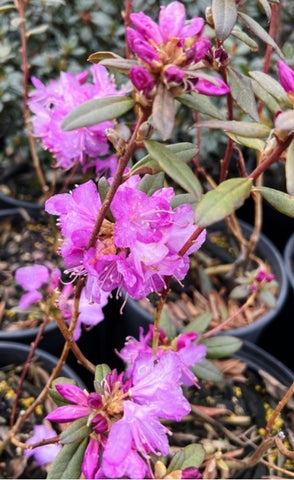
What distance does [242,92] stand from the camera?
84 centimetres

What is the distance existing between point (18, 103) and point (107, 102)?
160 centimetres

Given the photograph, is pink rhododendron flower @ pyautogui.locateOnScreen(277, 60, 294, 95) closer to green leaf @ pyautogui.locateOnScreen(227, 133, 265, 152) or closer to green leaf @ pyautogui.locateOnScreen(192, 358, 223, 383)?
green leaf @ pyautogui.locateOnScreen(227, 133, 265, 152)

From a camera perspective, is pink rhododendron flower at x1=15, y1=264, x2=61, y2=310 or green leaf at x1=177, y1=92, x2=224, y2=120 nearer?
green leaf at x1=177, y1=92, x2=224, y2=120

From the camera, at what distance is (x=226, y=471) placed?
54.1 inches

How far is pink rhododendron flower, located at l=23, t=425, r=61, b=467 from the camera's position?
4.28 ft

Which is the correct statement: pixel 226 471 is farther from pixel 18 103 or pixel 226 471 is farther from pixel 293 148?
pixel 18 103

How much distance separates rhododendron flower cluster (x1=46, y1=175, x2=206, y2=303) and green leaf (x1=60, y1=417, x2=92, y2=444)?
20 centimetres

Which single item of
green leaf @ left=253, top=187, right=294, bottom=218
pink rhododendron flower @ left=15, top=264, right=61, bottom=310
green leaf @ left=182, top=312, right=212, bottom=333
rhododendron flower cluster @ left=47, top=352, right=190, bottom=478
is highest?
green leaf @ left=253, top=187, right=294, bottom=218

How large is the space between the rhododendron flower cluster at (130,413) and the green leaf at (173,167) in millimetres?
272

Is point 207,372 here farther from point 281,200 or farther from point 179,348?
point 281,200

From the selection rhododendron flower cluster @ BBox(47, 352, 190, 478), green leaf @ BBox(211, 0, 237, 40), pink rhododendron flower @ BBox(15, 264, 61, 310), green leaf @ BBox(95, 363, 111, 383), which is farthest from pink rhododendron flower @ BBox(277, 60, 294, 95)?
pink rhododendron flower @ BBox(15, 264, 61, 310)

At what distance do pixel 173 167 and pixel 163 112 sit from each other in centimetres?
8

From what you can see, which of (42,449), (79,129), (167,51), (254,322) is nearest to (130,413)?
(167,51)

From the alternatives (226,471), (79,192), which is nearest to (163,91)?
(79,192)
